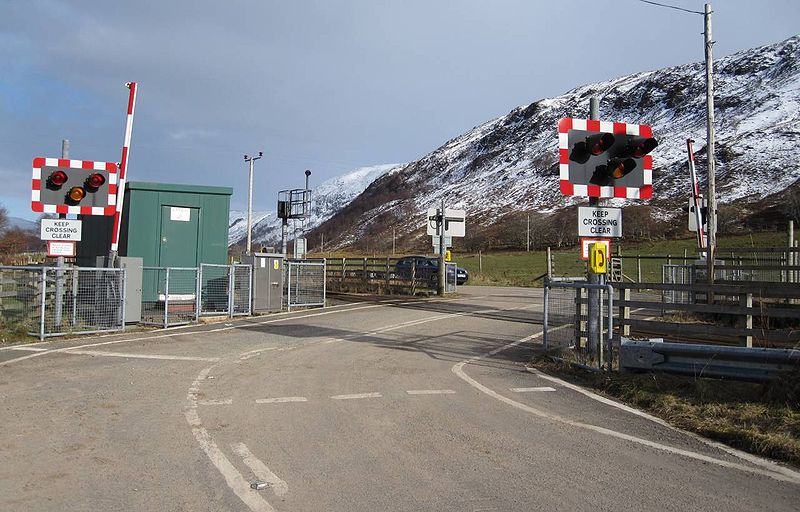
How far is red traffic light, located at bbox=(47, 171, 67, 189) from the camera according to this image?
45.0 ft

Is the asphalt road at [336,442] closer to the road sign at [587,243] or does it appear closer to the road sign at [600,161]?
the road sign at [587,243]

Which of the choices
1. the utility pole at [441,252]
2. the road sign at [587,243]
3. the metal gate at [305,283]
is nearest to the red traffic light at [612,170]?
the road sign at [587,243]

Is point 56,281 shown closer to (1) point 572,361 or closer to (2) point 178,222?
(2) point 178,222

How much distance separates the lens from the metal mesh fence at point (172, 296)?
1653 centimetres

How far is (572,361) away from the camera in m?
9.78

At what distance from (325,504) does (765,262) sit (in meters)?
17.8

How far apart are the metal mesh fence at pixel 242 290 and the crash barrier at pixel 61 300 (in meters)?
4.10

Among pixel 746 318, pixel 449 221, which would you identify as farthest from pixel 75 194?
pixel 449 221

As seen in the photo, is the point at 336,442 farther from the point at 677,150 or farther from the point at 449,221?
the point at 677,150

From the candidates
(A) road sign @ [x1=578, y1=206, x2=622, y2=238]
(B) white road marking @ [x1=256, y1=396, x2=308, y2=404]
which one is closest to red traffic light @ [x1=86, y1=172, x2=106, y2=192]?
(B) white road marking @ [x1=256, y1=396, x2=308, y2=404]

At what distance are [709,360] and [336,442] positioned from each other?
4.76m

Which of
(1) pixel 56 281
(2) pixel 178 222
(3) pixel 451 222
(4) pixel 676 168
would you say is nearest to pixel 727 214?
(4) pixel 676 168

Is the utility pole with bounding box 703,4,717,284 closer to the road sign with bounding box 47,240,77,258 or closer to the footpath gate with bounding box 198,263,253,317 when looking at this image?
the footpath gate with bounding box 198,263,253,317

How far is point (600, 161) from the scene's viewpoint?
1040 centimetres
